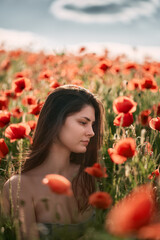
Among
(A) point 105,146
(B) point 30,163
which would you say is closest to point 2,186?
(B) point 30,163

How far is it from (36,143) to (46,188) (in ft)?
0.88

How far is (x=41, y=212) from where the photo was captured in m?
1.59

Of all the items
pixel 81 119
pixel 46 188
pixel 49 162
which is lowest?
pixel 46 188

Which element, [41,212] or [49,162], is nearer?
[41,212]

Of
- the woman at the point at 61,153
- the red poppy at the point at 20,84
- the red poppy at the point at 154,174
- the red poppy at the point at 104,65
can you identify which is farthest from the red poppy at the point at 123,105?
the red poppy at the point at 104,65

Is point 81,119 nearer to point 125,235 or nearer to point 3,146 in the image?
point 3,146

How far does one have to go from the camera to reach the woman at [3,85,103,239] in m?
1.61

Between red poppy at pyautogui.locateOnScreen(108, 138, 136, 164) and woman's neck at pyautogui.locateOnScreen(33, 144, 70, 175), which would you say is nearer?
red poppy at pyautogui.locateOnScreen(108, 138, 136, 164)

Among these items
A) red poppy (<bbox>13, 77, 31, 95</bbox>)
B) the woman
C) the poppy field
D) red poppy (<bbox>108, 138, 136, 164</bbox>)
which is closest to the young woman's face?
the woman

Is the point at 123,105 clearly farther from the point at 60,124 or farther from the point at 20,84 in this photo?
the point at 20,84

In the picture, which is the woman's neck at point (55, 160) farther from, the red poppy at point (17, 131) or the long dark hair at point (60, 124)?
the red poppy at point (17, 131)

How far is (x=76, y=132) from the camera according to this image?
5.41 feet

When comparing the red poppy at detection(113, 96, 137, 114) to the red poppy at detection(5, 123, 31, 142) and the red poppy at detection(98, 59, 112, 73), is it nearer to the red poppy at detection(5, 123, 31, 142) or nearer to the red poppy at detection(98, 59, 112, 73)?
the red poppy at detection(5, 123, 31, 142)

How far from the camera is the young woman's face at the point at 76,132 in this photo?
1655 mm
